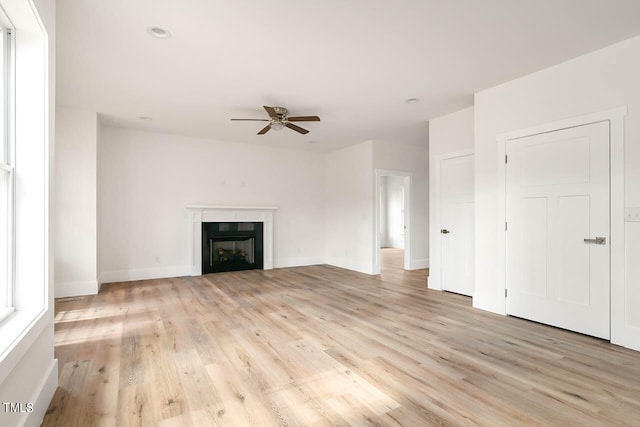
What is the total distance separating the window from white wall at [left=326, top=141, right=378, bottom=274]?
17.8ft

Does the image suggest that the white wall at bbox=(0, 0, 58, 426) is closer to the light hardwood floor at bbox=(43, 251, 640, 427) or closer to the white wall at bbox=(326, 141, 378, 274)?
the light hardwood floor at bbox=(43, 251, 640, 427)

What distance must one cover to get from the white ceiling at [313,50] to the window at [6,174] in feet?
2.97

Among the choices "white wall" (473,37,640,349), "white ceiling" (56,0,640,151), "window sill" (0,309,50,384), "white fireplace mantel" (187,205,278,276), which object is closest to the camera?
"window sill" (0,309,50,384)

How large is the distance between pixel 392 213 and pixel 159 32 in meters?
10.7

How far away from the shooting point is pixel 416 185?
7145 millimetres

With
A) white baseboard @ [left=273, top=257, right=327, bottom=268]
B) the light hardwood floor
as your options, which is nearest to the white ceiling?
the light hardwood floor

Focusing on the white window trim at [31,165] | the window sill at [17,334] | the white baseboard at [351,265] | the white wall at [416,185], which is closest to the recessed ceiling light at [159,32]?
the white window trim at [31,165]

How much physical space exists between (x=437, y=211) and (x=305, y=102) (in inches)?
103

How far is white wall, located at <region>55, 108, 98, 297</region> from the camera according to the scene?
4738mm

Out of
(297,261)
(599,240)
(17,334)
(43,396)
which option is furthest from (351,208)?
(17,334)

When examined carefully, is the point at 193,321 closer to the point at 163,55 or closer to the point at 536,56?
the point at 163,55

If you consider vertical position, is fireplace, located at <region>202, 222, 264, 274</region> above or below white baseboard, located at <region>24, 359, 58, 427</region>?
above

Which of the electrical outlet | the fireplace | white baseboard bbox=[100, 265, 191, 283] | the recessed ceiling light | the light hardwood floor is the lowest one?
the light hardwood floor

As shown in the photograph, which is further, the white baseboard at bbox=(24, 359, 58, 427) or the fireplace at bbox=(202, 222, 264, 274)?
the fireplace at bbox=(202, 222, 264, 274)
